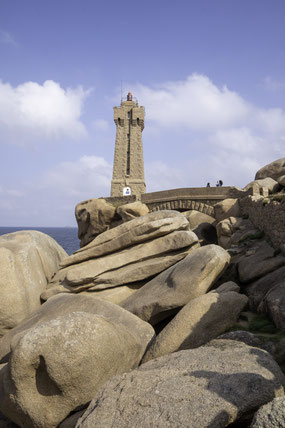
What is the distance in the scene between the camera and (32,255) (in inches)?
537

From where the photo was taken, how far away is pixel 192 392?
5047 millimetres

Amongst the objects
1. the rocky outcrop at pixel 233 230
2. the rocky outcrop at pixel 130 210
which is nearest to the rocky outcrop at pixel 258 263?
the rocky outcrop at pixel 233 230

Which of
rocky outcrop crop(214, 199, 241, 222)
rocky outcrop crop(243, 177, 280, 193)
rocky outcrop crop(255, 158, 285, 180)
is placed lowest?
rocky outcrop crop(214, 199, 241, 222)

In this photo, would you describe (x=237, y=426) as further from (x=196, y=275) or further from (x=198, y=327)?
(x=196, y=275)

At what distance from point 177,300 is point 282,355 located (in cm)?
373

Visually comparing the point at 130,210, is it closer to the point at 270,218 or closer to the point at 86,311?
the point at 270,218

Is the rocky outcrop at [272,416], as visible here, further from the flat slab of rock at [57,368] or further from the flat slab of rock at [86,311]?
the flat slab of rock at [86,311]

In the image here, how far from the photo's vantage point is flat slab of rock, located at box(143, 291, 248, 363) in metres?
7.68

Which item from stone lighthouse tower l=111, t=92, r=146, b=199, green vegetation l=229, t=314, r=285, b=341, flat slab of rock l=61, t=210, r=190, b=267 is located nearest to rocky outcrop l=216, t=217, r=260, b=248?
flat slab of rock l=61, t=210, r=190, b=267

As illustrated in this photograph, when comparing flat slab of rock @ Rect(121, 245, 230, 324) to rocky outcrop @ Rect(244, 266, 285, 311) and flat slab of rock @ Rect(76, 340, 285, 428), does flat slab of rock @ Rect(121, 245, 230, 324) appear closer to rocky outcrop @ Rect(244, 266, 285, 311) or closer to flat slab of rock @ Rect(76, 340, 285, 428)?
rocky outcrop @ Rect(244, 266, 285, 311)

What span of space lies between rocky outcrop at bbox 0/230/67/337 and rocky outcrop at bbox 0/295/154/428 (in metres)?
5.10

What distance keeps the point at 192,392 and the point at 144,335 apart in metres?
3.55


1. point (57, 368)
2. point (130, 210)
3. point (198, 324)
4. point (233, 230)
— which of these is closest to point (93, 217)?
point (130, 210)

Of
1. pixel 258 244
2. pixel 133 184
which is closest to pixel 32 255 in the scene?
pixel 258 244
